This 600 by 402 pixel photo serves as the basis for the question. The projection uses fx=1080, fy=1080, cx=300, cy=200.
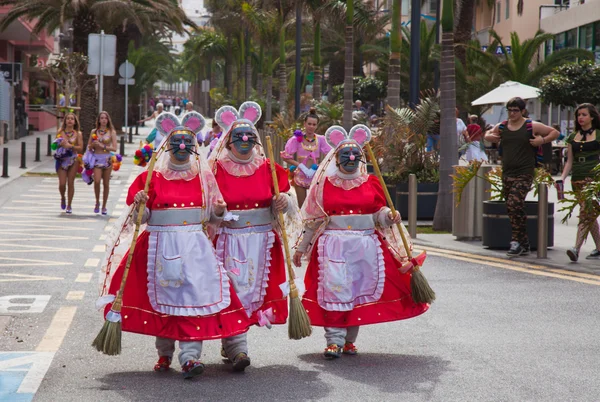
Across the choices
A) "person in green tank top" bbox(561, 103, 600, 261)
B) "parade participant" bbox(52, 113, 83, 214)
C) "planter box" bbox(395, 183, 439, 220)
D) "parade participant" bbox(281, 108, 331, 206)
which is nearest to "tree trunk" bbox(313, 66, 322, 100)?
"parade participant" bbox(52, 113, 83, 214)

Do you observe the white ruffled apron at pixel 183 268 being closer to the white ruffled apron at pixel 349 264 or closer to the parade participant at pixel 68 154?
the white ruffled apron at pixel 349 264

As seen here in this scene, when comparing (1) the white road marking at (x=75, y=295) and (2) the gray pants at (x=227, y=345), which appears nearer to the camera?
(2) the gray pants at (x=227, y=345)

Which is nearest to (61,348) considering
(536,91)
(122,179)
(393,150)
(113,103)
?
(393,150)

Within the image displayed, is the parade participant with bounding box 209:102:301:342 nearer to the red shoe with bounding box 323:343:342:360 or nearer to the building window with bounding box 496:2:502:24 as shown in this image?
the red shoe with bounding box 323:343:342:360

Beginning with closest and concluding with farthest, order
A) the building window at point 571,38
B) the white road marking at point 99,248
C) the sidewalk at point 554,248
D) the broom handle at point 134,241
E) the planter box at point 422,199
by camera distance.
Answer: the broom handle at point 134,241 → the sidewalk at point 554,248 → the white road marking at point 99,248 → the planter box at point 422,199 → the building window at point 571,38

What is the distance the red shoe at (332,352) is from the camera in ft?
24.1

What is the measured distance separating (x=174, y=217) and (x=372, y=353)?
1.77 meters

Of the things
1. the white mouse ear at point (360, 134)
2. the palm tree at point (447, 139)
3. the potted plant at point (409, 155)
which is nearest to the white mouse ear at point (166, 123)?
the white mouse ear at point (360, 134)

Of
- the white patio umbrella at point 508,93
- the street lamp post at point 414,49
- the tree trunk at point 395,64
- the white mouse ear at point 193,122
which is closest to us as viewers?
the white mouse ear at point 193,122

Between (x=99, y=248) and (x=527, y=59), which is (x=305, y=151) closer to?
(x=99, y=248)

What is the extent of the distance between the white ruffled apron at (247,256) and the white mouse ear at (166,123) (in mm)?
717

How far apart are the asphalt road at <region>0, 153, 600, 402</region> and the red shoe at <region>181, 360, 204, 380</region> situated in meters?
0.05

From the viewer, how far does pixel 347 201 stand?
765cm

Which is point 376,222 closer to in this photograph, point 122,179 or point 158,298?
point 158,298
